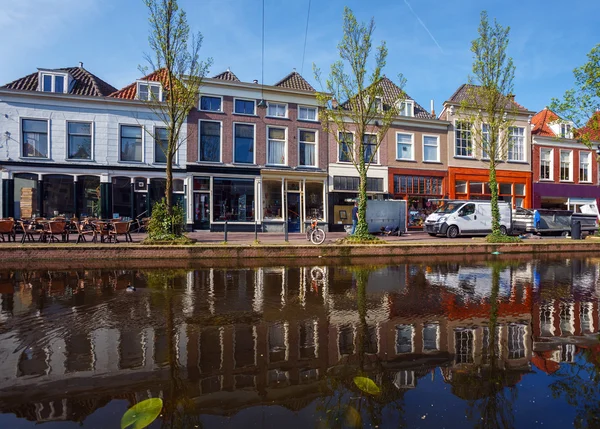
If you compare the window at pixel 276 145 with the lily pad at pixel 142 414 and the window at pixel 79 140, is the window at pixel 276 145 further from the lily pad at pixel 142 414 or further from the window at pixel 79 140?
the lily pad at pixel 142 414

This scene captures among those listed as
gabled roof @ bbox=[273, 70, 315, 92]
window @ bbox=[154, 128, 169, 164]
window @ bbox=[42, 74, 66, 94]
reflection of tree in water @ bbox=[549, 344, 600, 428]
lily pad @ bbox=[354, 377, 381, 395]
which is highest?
gabled roof @ bbox=[273, 70, 315, 92]

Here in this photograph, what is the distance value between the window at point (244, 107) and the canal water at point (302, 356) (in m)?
18.5

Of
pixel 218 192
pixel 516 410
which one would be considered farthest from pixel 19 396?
pixel 218 192

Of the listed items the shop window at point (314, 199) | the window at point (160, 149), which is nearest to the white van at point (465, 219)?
the shop window at point (314, 199)

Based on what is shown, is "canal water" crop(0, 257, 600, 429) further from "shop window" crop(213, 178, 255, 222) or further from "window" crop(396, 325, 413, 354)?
"shop window" crop(213, 178, 255, 222)

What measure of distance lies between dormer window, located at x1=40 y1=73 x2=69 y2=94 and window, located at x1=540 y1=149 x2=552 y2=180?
3503cm

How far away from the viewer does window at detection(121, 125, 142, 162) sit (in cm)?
2211

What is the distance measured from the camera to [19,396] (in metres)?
2.95

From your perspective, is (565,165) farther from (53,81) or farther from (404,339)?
(53,81)

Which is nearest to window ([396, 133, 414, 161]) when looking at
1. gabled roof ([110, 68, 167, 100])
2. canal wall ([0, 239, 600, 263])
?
canal wall ([0, 239, 600, 263])

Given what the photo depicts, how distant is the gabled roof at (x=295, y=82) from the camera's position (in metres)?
25.2

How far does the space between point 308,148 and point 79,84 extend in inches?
586

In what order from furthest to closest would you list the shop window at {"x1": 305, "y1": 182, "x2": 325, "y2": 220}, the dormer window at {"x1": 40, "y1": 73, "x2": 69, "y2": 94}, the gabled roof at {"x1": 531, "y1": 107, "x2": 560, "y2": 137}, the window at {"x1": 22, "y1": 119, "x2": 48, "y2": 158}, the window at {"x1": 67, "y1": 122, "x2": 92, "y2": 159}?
the gabled roof at {"x1": 531, "y1": 107, "x2": 560, "y2": 137} < the shop window at {"x1": 305, "y1": 182, "x2": 325, "y2": 220} < the window at {"x1": 67, "y1": 122, "x2": 92, "y2": 159} < the dormer window at {"x1": 40, "y1": 73, "x2": 69, "y2": 94} < the window at {"x1": 22, "y1": 119, "x2": 48, "y2": 158}

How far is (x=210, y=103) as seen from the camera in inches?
920
